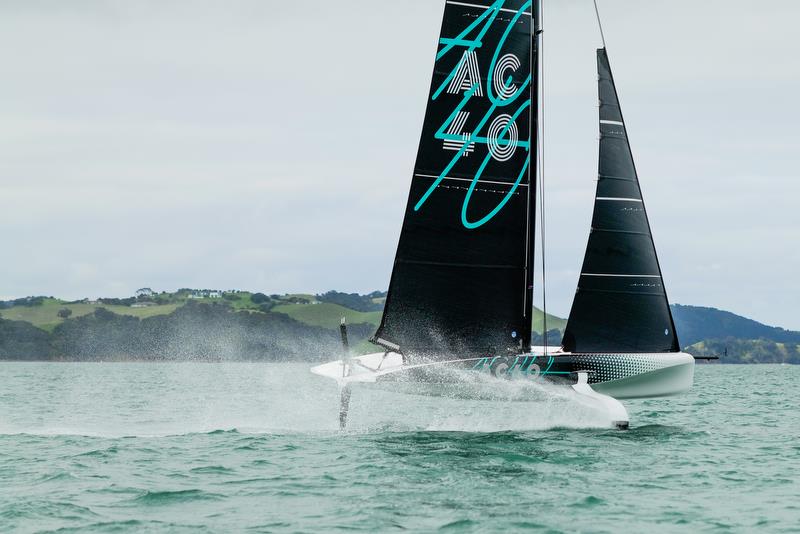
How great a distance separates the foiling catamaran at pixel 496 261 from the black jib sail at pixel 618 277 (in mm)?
29

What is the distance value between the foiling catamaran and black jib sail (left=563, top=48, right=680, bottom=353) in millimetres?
29

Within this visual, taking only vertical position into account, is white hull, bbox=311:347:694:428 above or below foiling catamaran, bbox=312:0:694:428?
below

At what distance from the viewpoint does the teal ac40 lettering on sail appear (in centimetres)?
2016

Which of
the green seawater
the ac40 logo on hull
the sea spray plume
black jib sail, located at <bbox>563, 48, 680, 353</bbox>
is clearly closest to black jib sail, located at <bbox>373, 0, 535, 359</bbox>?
the ac40 logo on hull

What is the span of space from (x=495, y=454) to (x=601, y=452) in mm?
2025

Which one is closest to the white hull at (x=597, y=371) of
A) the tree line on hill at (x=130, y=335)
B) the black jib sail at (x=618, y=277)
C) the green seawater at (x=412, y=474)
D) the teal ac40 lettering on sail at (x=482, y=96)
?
the black jib sail at (x=618, y=277)

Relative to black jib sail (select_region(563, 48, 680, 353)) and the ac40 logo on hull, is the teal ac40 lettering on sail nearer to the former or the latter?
black jib sail (select_region(563, 48, 680, 353))

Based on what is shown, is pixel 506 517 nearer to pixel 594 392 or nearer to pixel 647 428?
pixel 594 392

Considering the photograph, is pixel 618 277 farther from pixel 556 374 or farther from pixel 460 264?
pixel 460 264

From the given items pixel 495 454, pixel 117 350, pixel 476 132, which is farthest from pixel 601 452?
pixel 117 350

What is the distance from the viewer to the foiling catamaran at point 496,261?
66.0 feet

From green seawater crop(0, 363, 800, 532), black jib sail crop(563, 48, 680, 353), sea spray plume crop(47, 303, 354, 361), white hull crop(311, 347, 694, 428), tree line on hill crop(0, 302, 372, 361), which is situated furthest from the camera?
sea spray plume crop(47, 303, 354, 361)

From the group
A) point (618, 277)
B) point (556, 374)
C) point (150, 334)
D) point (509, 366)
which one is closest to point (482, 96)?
point (618, 277)

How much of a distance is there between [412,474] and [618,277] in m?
7.87
